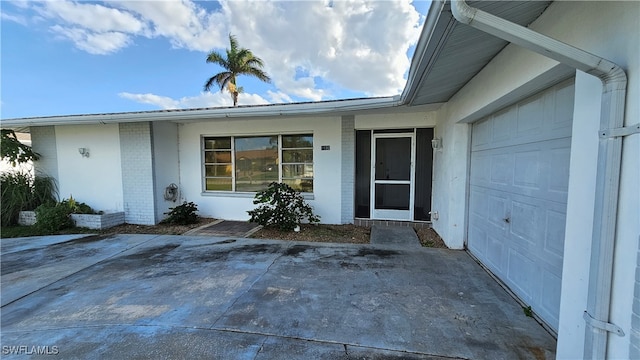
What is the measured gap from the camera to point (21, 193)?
6434 mm

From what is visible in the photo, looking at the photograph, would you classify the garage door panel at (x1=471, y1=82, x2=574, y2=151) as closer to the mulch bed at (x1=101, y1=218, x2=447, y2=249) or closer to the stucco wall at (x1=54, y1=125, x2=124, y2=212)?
the mulch bed at (x1=101, y1=218, x2=447, y2=249)

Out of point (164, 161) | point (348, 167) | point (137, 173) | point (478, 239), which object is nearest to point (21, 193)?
point (137, 173)

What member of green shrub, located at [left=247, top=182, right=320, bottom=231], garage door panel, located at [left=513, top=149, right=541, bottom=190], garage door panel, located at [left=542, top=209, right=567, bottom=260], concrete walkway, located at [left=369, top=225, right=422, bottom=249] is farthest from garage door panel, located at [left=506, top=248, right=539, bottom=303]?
green shrub, located at [left=247, top=182, right=320, bottom=231]

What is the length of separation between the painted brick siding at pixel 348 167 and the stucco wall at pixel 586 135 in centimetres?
349

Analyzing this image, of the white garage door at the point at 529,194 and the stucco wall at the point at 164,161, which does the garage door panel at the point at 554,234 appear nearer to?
the white garage door at the point at 529,194

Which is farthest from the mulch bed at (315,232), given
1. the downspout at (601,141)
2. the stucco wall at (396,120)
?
the downspout at (601,141)

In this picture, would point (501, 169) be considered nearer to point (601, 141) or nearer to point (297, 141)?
point (601, 141)

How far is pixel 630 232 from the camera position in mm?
1272

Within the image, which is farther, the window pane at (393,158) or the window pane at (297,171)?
the window pane at (297,171)

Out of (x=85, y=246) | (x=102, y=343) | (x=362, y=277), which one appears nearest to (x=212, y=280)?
(x=102, y=343)

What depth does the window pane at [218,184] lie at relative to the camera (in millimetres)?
7012

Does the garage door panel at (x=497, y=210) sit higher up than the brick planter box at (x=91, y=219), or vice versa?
the garage door panel at (x=497, y=210)

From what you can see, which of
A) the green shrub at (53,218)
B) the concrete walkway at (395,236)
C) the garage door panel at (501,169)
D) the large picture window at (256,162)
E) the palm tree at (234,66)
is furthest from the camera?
the palm tree at (234,66)

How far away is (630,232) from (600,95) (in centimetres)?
81
